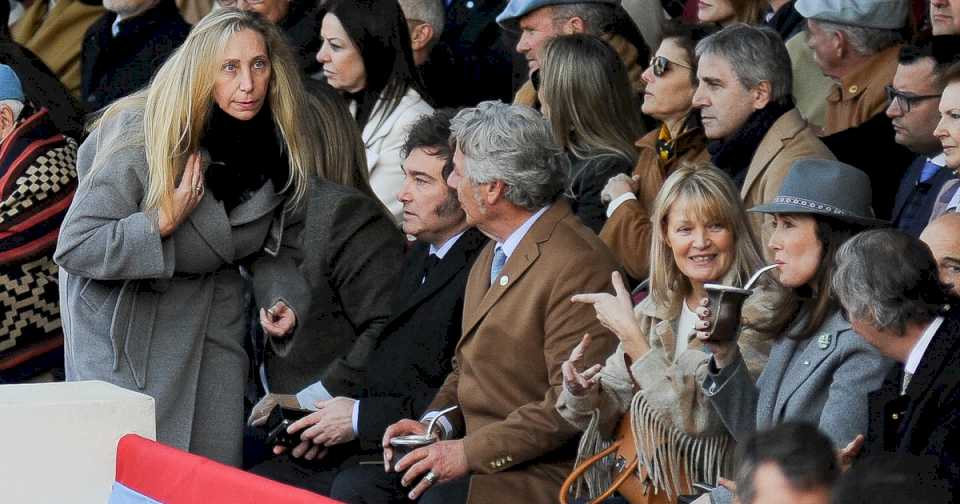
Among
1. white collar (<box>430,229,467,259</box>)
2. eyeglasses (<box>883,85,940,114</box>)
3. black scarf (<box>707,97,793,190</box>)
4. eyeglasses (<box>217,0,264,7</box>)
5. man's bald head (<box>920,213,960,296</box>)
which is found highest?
man's bald head (<box>920,213,960,296</box>)

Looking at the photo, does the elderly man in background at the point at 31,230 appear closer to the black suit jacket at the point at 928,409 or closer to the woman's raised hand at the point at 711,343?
the woman's raised hand at the point at 711,343

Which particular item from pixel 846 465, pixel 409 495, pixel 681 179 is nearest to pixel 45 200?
pixel 409 495

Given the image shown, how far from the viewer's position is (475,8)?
879cm

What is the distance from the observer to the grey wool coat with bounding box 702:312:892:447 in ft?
14.6

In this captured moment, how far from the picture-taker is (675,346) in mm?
5191

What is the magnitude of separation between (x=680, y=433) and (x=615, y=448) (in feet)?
0.81

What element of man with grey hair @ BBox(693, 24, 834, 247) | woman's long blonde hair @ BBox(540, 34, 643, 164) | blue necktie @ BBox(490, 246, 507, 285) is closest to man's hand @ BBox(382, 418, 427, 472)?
blue necktie @ BBox(490, 246, 507, 285)

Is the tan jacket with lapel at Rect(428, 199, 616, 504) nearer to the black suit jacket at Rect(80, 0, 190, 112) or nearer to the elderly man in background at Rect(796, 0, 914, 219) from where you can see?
the elderly man in background at Rect(796, 0, 914, 219)

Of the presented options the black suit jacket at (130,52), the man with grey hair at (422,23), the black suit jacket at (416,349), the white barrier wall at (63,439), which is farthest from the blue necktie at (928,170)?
the black suit jacket at (130,52)

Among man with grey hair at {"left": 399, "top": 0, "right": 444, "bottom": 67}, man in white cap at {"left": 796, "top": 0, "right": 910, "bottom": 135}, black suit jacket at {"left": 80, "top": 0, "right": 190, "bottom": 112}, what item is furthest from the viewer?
black suit jacket at {"left": 80, "top": 0, "right": 190, "bottom": 112}

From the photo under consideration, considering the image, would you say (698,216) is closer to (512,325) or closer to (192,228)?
(512,325)

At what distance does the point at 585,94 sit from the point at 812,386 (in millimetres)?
2394

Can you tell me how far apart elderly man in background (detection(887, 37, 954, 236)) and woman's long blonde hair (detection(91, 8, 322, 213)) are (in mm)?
1931

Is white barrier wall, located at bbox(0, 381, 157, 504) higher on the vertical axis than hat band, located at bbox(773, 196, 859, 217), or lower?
lower
